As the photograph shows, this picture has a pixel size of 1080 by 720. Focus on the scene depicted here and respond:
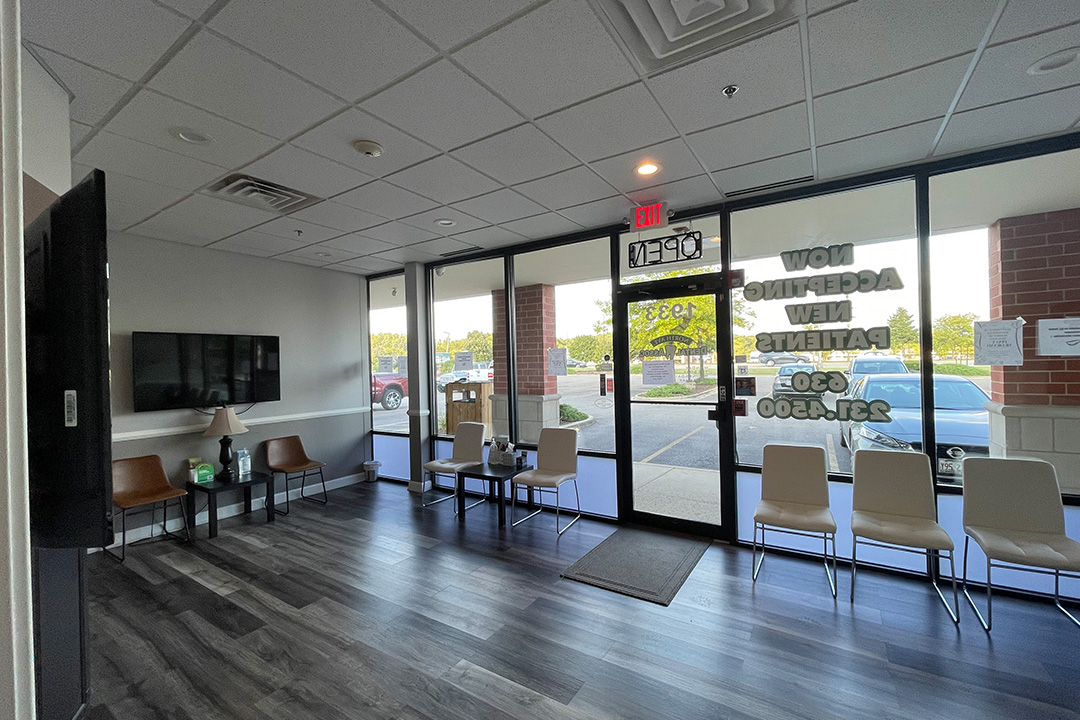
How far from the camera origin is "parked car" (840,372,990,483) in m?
3.24

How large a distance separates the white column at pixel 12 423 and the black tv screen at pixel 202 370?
5024mm

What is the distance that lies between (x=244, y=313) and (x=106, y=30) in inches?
A: 151

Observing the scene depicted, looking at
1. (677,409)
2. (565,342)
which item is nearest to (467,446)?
(565,342)

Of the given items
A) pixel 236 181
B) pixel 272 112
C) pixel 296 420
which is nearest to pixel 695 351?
pixel 272 112

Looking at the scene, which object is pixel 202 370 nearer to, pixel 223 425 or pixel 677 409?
pixel 223 425

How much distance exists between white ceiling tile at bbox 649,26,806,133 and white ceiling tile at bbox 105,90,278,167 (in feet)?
7.45

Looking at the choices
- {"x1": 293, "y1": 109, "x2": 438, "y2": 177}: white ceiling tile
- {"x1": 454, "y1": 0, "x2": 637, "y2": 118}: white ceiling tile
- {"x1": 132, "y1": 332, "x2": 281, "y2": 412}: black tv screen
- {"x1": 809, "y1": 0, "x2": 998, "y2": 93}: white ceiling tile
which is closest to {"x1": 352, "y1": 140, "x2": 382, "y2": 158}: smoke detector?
{"x1": 293, "y1": 109, "x2": 438, "y2": 177}: white ceiling tile

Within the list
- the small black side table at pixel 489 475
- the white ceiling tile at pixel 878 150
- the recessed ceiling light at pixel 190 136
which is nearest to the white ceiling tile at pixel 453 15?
the recessed ceiling light at pixel 190 136

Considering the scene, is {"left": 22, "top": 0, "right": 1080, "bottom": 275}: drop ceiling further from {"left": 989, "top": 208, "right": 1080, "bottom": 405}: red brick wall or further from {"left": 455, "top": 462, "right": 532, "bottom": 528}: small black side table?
{"left": 455, "top": 462, "right": 532, "bottom": 528}: small black side table

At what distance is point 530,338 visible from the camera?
523 cm

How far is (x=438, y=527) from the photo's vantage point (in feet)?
15.1

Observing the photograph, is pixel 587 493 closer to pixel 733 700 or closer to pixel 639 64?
pixel 733 700

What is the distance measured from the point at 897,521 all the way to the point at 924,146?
2433 mm

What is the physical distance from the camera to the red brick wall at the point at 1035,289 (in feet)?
9.67
